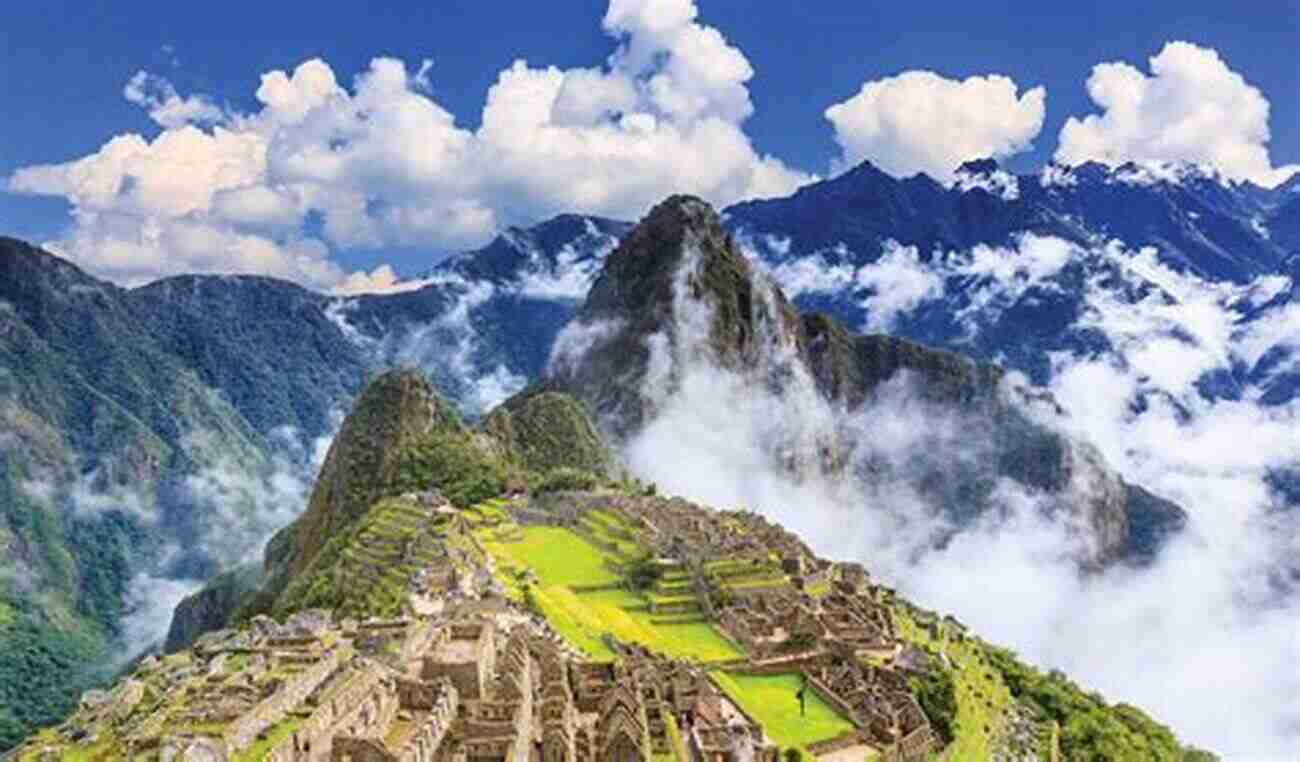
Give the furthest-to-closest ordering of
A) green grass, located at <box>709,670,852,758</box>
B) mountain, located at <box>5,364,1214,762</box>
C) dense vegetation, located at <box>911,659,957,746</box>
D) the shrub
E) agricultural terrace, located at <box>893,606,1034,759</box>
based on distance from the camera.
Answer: the shrub
agricultural terrace, located at <box>893,606,1034,759</box>
dense vegetation, located at <box>911,659,957,746</box>
green grass, located at <box>709,670,852,758</box>
mountain, located at <box>5,364,1214,762</box>

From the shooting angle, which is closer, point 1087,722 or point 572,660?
point 572,660

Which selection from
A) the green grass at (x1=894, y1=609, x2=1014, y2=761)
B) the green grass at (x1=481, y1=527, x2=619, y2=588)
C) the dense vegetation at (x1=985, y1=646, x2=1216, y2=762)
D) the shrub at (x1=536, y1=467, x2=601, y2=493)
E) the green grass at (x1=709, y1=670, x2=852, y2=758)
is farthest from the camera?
the shrub at (x1=536, y1=467, x2=601, y2=493)

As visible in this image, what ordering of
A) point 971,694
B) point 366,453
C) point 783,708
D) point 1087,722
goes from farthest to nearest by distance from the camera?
point 366,453 → point 1087,722 → point 971,694 → point 783,708

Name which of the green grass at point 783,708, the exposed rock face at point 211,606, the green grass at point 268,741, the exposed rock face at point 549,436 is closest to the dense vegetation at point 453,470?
the exposed rock face at point 549,436

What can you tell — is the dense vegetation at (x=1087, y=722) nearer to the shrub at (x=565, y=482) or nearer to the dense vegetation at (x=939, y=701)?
the dense vegetation at (x=939, y=701)

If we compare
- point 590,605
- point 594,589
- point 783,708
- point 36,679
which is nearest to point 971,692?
point 783,708

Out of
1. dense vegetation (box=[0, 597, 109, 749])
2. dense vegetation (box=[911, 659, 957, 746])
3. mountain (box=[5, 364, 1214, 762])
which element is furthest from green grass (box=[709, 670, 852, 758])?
dense vegetation (box=[0, 597, 109, 749])

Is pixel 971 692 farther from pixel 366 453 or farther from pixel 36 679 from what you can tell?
pixel 36 679

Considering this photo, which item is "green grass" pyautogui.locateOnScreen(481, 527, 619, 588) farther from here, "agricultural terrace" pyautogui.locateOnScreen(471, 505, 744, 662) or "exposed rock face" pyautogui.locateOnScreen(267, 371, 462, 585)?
"exposed rock face" pyautogui.locateOnScreen(267, 371, 462, 585)
